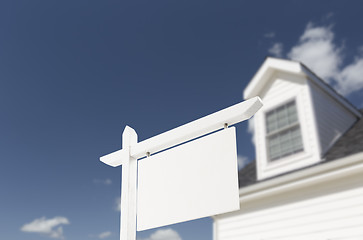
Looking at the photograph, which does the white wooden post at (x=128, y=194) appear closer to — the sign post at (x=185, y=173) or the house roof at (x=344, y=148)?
the sign post at (x=185, y=173)

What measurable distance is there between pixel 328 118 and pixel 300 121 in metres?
0.70

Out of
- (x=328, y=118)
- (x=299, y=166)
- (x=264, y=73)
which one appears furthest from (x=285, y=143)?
(x=264, y=73)

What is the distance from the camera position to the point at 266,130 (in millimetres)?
7445

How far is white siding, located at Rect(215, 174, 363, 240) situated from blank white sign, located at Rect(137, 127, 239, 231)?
4.07m

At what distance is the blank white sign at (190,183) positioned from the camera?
206 cm

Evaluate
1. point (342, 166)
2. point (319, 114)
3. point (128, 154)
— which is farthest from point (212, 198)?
point (319, 114)

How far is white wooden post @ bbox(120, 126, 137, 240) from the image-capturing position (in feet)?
8.19

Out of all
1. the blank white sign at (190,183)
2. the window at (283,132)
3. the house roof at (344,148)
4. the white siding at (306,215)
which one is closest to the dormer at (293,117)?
the window at (283,132)

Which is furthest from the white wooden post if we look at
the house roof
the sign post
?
the house roof

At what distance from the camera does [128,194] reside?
256 centimetres

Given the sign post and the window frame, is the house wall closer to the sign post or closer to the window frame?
the window frame

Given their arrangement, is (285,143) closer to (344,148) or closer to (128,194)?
(344,148)

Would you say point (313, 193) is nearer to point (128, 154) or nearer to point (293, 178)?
point (293, 178)

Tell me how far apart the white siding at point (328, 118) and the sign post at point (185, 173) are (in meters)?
4.74
